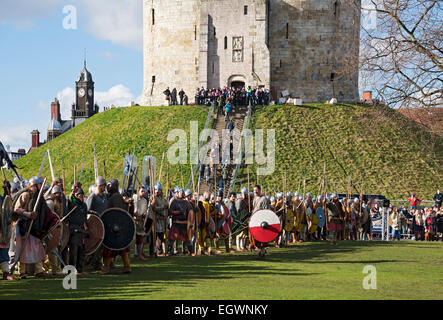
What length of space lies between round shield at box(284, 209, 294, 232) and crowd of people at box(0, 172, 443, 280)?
35mm

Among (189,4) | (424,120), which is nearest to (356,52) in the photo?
(424,120)

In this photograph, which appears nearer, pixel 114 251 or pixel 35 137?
pixel 114 251

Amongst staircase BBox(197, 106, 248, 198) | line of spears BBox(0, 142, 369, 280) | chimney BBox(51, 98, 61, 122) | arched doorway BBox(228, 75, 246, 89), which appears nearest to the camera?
line of spears BBox(0, 142, 369, 280)

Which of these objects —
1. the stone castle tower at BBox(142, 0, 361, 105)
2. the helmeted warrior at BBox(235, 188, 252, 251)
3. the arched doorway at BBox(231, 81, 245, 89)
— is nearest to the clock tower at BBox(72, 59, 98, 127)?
the stone castle tower at BBox(142, 0, 361, 105)

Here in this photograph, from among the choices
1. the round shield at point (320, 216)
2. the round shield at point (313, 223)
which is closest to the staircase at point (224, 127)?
the round shield at point (320, 216)

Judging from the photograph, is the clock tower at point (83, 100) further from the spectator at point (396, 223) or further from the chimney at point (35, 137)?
the spectator at point (396, 223)

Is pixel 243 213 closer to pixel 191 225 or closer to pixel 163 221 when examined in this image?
pixel 191 225

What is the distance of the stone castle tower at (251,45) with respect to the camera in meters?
60.9

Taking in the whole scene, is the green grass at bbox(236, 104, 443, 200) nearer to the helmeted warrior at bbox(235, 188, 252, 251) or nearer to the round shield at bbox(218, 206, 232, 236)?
the helmeted warrior at bbox(235, 188, 252, 251)

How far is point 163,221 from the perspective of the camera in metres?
20.6

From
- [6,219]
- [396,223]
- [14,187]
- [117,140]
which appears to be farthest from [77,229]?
[117,140]

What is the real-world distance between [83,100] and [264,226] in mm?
121031

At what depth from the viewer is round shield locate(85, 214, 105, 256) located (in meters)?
15.0

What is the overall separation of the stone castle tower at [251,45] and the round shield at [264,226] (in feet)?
141
